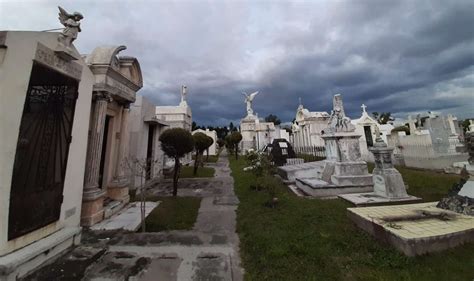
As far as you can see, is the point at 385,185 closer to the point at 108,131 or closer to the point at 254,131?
the point at 108,131

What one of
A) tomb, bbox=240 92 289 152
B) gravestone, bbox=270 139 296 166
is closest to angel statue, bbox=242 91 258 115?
tomb, bbox=240 92 289 152

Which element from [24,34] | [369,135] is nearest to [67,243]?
[24,34]

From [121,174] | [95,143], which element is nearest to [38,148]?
[95,143]

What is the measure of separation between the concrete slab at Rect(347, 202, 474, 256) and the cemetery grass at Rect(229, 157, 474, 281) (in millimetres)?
122

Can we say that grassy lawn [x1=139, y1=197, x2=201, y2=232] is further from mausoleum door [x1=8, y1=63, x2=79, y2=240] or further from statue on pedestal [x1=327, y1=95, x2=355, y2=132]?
statue on pedestal [x1=327, y1=95, x2=355, y2=132]

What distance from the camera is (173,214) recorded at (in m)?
A: 5.84

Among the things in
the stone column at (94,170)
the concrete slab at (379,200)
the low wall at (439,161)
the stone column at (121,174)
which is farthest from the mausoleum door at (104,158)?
the low wall at (439,161)

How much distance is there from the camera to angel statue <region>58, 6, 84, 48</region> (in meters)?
3.43

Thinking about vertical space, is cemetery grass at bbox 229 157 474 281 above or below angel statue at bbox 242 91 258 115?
below

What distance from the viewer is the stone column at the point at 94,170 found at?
15.6ft

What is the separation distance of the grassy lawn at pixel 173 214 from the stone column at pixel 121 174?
1.20m

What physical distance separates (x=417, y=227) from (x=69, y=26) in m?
6.98

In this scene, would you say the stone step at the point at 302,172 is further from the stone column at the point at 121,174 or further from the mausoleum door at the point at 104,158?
the mausoleum door at the point at 104,158

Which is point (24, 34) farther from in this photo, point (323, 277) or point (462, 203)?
point (462, 203)
